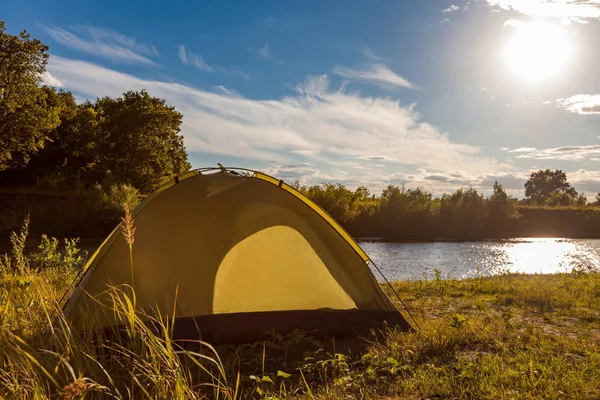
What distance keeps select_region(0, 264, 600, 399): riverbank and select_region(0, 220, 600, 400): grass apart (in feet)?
0.05

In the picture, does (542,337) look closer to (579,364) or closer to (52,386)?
(579,364)

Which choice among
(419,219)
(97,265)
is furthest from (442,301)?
(419,219)

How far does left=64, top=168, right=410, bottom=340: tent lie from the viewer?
514cm

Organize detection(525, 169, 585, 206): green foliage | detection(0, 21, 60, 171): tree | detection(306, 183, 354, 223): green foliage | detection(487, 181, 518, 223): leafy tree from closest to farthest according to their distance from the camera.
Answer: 1. detection(0, 21, 60, 171): tree
2. detection(306, 183, 354, 223): green foliage
3. detection(487, 181, 518, 223): leafy tree
4. detection(525, 169, 585, 206): green foliage

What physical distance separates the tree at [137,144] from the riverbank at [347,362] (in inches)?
957

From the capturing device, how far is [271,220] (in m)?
5.59

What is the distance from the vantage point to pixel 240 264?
17.7 feet

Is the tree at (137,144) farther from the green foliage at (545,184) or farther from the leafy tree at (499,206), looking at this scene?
the green foliage at (545,184)

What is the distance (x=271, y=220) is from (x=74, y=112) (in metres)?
30.0

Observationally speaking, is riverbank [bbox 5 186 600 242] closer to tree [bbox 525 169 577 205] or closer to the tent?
the tent

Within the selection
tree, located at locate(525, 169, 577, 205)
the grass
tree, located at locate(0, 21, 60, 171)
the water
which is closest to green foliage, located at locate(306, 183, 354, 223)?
the water

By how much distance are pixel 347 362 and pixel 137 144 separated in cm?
2830

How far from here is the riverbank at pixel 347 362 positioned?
2.86 m

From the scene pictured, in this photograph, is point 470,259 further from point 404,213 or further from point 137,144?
point 137,144
